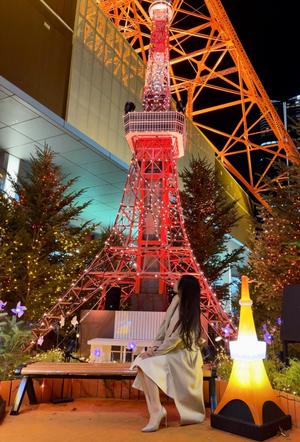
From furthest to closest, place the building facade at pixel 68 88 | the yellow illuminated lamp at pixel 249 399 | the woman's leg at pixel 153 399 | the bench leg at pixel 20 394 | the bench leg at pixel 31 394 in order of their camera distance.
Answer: the building facade at pixel 68 88 → the bench leg at pixel 31 394 → the bench leg at pixel 20 394 → the woman's leg at pixel 153 399 → the yellow illuminated lamp at pixel 249 399

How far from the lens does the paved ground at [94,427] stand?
3.49m

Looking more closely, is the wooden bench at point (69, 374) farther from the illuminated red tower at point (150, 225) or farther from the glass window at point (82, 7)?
the glass window at point (82, 7)

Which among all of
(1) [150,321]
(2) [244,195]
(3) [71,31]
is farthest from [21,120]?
(2) [244,195]

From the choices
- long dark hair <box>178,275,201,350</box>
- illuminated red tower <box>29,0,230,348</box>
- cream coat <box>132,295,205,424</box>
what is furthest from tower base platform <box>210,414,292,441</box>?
illuminated red tower <box>29,0,230,348</box>

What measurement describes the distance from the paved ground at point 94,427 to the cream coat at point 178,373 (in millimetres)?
174

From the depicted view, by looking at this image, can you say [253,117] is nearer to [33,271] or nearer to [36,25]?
[36,25]

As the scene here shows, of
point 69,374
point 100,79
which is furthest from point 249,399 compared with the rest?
point 100,79

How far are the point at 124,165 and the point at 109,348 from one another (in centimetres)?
1215

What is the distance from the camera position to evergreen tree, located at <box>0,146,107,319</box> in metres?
11.2

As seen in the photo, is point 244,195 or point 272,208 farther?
point 244,195

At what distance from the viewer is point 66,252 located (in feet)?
42.4

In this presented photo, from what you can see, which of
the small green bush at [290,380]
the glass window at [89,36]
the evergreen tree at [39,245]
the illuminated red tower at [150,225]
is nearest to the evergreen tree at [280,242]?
the illuminated red tower at [150,225]

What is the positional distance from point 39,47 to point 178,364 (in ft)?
45.1

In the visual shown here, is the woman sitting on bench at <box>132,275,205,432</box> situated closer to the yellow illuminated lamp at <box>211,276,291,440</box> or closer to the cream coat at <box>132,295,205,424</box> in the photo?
the cream coat at <box>132,295,205,424</box>
